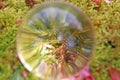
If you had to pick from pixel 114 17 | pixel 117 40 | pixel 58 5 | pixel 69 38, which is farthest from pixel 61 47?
pixel 114 17

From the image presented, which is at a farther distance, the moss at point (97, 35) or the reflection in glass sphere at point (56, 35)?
the moss at point (97, 35)

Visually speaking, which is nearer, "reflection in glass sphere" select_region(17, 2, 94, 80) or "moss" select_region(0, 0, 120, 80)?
"reflection in glass sphere" select_region(17, 2, 94, 80)

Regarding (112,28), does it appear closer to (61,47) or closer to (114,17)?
(114,17)

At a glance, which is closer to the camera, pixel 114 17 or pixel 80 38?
pixel 80 38

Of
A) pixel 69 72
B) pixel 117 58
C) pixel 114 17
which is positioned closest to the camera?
pixel 69 72

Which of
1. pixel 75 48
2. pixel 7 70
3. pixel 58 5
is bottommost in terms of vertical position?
pixel 7 70
